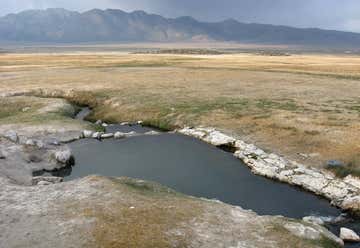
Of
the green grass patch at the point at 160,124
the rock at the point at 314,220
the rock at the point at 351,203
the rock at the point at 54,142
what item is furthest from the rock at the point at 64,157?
the rock at the point at 351,203

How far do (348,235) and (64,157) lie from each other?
2559 cm

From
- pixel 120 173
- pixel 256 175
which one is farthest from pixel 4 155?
pixel 256 175

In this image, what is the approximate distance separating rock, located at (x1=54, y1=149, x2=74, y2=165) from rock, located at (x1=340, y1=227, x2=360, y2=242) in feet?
81.6

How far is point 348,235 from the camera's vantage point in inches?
944

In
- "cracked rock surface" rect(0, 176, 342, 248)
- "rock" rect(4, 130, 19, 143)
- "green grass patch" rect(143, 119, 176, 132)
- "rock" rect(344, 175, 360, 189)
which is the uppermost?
"cracked rock surface" rect(0, 176, 342, 248)

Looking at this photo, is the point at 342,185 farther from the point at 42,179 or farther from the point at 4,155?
the point at 4,155

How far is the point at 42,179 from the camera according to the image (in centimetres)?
3200

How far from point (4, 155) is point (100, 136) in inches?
493

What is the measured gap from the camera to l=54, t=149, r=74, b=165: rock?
38.2m

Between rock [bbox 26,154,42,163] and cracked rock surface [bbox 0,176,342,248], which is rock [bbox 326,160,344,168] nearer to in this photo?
cracked rock surface [bbox 0,176,342,248]

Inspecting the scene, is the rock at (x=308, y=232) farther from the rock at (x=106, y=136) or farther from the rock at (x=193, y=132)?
the rock at (x=106, y=136)

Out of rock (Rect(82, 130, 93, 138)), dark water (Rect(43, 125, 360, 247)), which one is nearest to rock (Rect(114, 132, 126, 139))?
dark water (Rect(43, 125, 360, 247))

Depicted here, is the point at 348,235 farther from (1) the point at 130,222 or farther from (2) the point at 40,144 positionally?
(2) the point at 40,144

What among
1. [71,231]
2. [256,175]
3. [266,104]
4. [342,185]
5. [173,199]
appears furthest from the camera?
[266,104]
